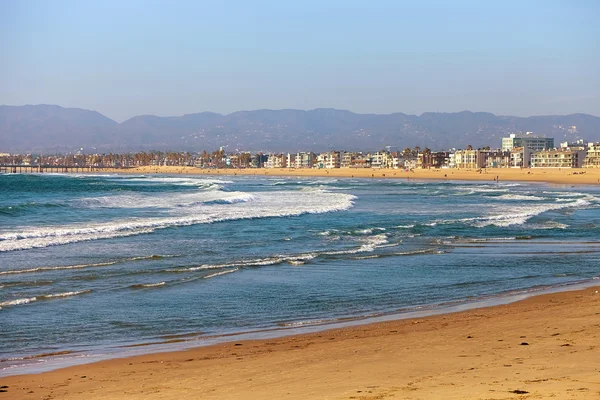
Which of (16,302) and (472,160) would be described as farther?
(472,160)

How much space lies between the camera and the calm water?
40.4ft

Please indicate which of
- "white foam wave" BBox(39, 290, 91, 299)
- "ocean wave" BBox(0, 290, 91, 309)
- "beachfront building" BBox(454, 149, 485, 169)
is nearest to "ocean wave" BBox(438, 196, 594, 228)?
"white foam wave" BBox(39, 290, 91, 299)

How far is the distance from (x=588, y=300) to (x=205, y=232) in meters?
15.9

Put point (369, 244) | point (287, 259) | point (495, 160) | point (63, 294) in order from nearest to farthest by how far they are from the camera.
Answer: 1. point (63, 294)
2. point (287, 259)
3. point (369, 244)
4. point (495, 160)

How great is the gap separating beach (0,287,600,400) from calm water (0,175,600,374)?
4.31 ft

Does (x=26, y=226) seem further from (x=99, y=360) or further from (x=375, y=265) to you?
(x=99, y=360)

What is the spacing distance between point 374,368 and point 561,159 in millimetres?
170644

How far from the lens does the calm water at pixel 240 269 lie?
12.3 m

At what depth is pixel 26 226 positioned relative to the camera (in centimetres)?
2859

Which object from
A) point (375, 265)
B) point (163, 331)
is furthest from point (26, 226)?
point (163, 331)

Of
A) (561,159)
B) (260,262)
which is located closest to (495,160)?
(561,159)

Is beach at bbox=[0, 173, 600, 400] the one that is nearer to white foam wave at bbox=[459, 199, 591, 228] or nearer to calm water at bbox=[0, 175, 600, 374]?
calm water at bbox=[0, 175, 600, 374]

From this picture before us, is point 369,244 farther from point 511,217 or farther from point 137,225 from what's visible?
point 511,217

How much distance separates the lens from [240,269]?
1819cm
